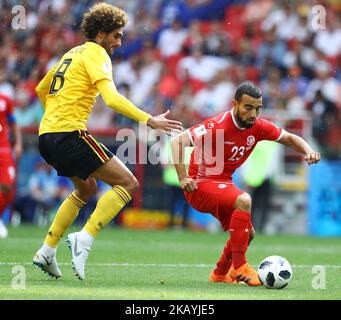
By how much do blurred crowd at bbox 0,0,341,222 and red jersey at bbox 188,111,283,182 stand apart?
803 centimetres

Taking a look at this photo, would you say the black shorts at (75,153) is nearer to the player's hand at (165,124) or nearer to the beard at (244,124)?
the player's hand at (165,124)

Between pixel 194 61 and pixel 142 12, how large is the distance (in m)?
2.15

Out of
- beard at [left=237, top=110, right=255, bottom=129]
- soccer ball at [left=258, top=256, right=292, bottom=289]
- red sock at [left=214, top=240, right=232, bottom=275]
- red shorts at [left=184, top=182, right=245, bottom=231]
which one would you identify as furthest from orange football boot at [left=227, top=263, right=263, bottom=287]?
beard at [left=237, top=110, right=255, bottom=129]

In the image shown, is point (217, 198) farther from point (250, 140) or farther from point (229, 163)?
point (250, 140)

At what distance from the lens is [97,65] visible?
8.50 metres

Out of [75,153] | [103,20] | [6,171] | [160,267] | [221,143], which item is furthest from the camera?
[6,171]

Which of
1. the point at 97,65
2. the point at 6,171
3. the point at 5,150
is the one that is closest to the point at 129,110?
the point at 97,65

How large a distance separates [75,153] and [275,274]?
1.95m

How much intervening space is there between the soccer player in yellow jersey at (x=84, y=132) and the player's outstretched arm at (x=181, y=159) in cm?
40

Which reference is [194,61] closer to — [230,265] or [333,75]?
[333,75]

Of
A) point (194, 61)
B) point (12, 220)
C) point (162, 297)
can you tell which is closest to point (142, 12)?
point (194, 61)

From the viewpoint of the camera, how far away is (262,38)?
62.0ft

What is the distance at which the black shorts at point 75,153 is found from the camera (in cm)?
855

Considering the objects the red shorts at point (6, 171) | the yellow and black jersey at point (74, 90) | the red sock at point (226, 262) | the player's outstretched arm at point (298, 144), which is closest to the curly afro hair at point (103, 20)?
the yellow and black jersey at point (74, 90)
